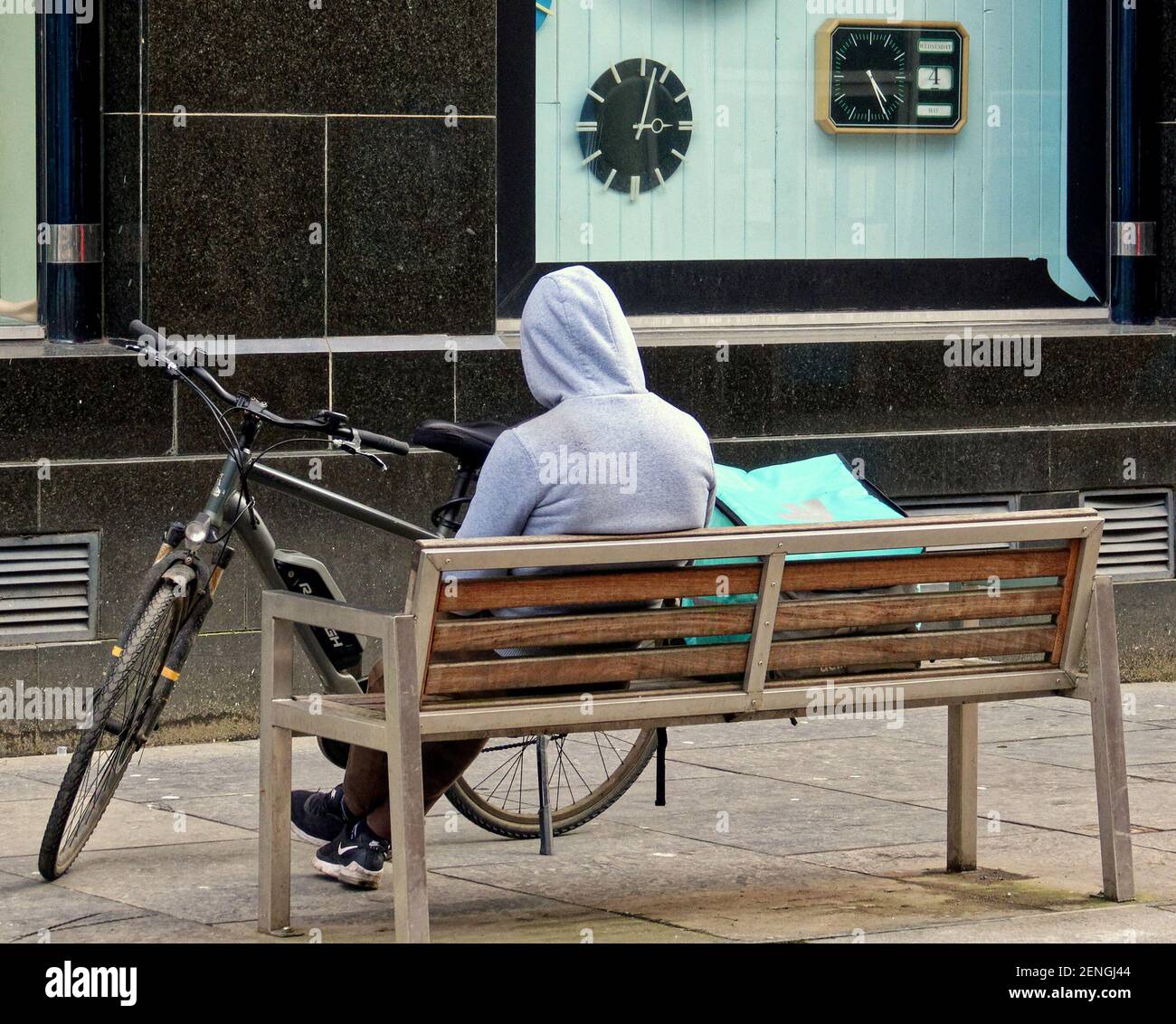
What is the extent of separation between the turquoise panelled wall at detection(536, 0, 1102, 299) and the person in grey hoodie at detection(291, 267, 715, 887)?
12.6 ft

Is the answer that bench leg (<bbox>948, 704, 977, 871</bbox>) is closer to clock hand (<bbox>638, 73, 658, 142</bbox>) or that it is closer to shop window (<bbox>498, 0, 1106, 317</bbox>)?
shop window (<bbox>498, 0, 1106, 317</bbox>)

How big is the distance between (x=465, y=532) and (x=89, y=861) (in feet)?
5.75

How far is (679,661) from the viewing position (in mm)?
4992

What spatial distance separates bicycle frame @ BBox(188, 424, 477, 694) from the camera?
5.55 meters

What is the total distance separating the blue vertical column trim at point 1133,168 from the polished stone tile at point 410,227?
3.15 metres

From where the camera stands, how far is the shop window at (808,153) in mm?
8898

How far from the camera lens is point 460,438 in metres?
5.56

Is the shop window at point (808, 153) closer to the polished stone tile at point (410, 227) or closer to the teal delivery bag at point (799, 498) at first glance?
the polished stone tile at point (410, 227)

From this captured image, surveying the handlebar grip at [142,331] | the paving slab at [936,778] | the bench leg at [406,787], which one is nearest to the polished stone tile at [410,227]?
the paving slab at [936,778]

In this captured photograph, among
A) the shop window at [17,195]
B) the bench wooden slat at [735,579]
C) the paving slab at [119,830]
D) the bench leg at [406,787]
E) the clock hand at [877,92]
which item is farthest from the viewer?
the clock hand at [877,92]

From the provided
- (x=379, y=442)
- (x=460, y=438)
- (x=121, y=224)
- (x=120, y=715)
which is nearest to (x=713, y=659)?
(x=460, y=438)

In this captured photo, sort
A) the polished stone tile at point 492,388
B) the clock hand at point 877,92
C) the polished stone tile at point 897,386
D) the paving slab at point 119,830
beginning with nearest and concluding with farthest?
the paving slab at point 119,830, the polished stone tile at point 492,388, the polished stone tile at point 897,386, the clock hand at point 877,92

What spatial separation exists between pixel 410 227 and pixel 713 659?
358cm

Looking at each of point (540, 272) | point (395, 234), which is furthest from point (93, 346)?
point (540, 272)
